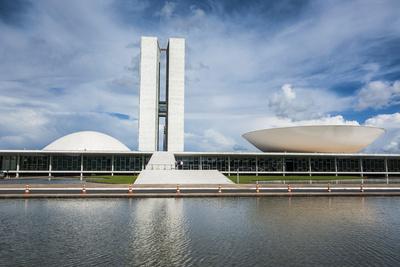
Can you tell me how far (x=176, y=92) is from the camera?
67250 millimetres

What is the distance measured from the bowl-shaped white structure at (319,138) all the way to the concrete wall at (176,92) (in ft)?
46.6

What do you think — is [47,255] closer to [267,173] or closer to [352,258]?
[352,258]

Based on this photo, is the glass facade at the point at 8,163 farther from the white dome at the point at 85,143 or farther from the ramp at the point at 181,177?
the ramp at the point at 181,177

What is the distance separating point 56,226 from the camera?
11891 mm

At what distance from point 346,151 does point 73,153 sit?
43.1m

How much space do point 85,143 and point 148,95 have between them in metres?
14.4

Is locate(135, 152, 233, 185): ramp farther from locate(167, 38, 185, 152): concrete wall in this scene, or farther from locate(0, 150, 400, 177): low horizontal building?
locate(167, 38, 185, 152): concrete wall

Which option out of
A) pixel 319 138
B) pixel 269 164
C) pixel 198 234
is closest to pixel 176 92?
pixel 269 164

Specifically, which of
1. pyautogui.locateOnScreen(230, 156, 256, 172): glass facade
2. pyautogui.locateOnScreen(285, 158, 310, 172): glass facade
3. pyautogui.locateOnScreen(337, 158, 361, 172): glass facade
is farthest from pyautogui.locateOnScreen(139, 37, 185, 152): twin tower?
pyautogui.locateOnScreen(337, 158, 361, 172): glass facade

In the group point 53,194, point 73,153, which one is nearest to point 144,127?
point 73,153

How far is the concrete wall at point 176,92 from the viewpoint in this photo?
66000 mm

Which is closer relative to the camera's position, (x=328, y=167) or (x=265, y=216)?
(x=265, y=216)

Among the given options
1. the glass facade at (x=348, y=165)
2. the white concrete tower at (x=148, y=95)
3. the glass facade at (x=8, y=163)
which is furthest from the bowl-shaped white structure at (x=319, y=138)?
the glass facade at (x=8, y=163)

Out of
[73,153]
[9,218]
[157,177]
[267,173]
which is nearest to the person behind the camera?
[9,218]
